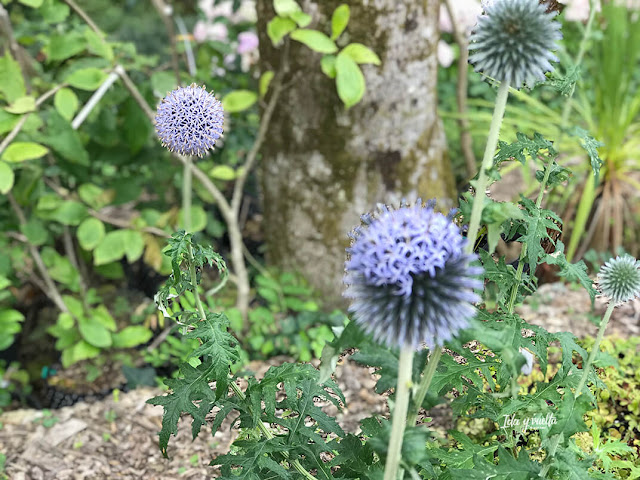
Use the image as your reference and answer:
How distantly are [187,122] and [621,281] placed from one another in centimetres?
127

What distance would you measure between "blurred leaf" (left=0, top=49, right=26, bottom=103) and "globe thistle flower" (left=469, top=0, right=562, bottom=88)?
212 cm

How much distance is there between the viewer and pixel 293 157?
3119 millimetres

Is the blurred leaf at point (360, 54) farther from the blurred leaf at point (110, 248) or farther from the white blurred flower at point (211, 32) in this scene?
the white blurred flower at point (211, 32)

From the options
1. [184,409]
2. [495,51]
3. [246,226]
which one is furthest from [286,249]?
[495,51]

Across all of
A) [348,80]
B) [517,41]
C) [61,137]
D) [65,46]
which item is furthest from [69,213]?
[517,41]

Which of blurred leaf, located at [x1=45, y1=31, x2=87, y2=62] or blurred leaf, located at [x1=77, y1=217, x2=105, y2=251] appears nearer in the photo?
blurred leaf, located at [x1=45, y1=31, x2=87, y2=62]

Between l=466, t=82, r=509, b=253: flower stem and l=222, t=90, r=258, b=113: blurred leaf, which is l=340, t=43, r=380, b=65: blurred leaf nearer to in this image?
l=222, t=90, r=258, b=113: blurred leaf

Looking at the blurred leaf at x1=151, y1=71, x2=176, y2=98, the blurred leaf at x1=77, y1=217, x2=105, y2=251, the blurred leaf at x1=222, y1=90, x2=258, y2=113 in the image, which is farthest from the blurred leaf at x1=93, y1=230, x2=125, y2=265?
the blurred leaf at x1=222, y1=90, x2=258, y2=113

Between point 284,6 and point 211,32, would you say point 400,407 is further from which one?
point 211,32

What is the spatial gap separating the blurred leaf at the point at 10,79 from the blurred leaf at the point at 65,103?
0.53ft

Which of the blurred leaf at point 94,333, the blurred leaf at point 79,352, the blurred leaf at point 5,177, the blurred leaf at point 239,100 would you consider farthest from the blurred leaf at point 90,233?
the blurred leaf at point 239,100

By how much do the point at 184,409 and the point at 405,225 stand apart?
30.6 inches

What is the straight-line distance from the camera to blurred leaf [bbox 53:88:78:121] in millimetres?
2479

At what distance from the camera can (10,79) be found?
2.49 meters
